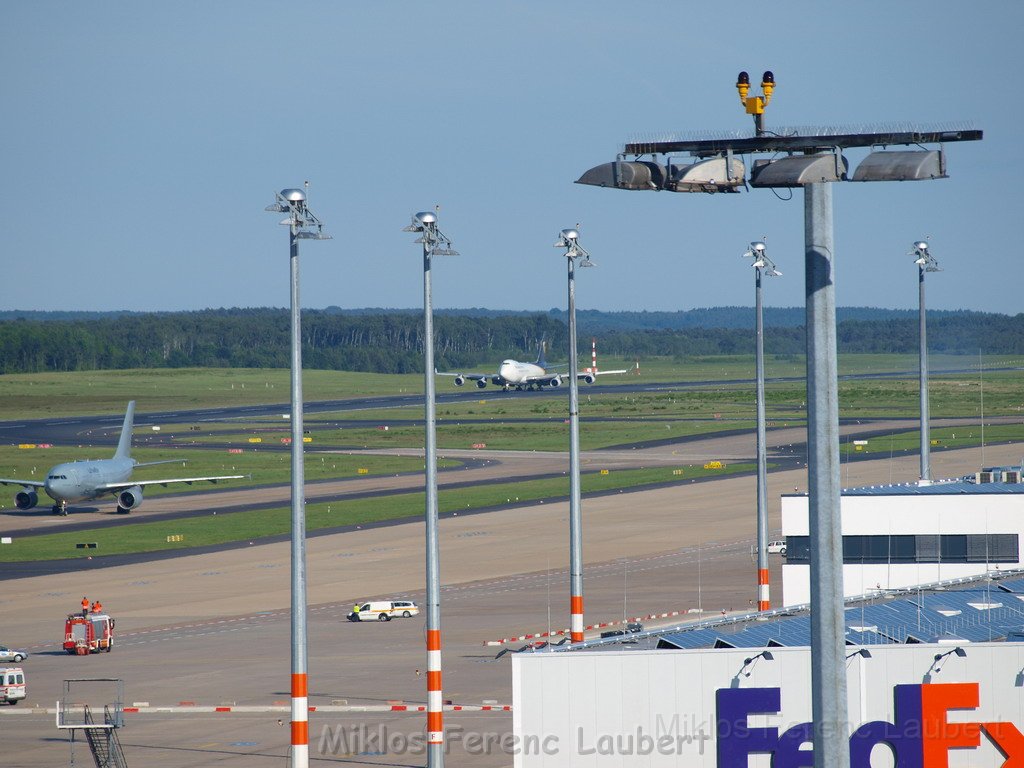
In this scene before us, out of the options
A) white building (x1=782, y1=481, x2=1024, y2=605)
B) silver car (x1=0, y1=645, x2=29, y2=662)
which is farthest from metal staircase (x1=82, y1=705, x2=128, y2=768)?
white building (x1=782, y1=481, x2=1024, y2=605)

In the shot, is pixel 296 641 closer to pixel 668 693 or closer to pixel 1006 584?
pixel 668 693

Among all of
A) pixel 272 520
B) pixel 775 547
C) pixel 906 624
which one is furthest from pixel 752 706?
pixel 272 520

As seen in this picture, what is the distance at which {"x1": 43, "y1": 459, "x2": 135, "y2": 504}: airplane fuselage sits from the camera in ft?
374

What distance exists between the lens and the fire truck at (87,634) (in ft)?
217

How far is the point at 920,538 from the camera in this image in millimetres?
61594

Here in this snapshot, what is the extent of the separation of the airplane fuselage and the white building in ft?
221

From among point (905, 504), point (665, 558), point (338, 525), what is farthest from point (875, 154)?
point (338, 525)

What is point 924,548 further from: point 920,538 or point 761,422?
point 761,422

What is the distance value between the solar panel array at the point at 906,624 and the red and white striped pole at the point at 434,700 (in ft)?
Answer: 16.6

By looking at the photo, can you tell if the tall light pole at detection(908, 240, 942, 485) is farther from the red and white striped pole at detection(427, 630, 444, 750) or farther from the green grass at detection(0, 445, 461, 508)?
the green grass at detection(0, 445, 461, 508)

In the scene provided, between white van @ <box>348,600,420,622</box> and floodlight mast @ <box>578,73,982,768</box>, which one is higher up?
floodlight mast @ <box>578,73,982,768</box>

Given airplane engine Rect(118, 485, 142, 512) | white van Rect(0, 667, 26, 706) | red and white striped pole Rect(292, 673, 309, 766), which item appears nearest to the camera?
red and white striped pole Rect(292, 673, 309, 766)

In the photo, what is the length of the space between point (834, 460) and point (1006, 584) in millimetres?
28425

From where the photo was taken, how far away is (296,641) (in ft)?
108
